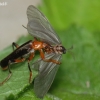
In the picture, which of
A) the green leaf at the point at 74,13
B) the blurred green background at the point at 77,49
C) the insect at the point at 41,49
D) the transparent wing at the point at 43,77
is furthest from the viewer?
the green leaf at the point at 74,13

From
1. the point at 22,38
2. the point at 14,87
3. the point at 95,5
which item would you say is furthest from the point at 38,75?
the point at 95,5

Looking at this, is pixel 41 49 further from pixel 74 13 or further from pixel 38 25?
pixel 74 13

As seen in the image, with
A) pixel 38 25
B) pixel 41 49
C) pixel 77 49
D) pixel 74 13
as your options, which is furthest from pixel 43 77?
pixel 74 13

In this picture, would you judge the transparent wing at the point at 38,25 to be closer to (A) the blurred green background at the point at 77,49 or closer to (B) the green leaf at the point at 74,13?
(A) the blurred green background at the point at 77,49

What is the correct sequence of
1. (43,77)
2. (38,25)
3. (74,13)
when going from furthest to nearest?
1. (74,13)
2. (38,25)
3. (43,77)

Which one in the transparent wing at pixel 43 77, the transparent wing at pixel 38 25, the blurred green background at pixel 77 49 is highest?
the transparent wing at pixel 38 25

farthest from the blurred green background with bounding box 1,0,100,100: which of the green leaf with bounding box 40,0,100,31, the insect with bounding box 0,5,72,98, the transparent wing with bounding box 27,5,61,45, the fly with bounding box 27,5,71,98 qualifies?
the transparent wing with bounding box 27,5,61,45

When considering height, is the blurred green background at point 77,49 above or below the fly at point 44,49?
below

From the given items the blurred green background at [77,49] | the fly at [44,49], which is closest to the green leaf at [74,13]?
the blurred green background at [77,49]

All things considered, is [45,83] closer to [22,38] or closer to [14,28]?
[22,38]
